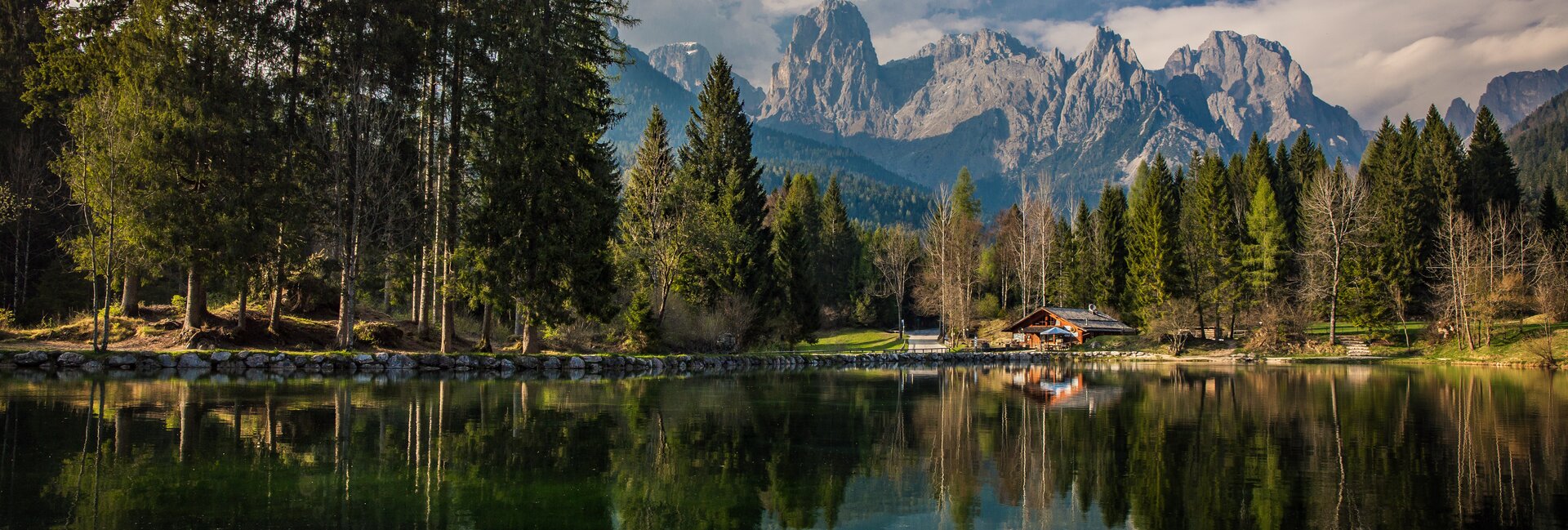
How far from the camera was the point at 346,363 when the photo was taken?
24.7 m

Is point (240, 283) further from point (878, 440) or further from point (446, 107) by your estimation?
point (878, 440)

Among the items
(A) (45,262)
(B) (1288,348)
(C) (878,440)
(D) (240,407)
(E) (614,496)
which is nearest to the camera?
(E) (614,496)

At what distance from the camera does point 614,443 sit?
12.0 m

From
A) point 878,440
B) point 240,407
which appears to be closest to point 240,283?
point 240,407

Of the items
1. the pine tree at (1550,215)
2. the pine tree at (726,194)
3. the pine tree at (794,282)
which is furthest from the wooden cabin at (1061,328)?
the pine tree at (1550,215)

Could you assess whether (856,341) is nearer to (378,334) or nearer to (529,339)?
(529,339)

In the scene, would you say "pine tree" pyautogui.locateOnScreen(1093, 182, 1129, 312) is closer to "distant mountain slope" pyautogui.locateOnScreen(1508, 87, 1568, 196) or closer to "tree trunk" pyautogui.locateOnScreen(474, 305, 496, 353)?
"tree trunk" pyautogui.locateOnScreen(474, 305, 496, 353)

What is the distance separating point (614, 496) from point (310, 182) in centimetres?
2345

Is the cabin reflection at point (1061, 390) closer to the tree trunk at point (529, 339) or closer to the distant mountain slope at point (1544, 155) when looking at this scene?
the tree trunk at point (529, 339)

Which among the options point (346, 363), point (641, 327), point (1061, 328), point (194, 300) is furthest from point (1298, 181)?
point (194, 300)

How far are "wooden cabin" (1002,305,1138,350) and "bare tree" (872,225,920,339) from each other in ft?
52.8

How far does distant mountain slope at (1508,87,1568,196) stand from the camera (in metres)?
110

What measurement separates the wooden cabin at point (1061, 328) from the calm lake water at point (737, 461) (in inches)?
1602

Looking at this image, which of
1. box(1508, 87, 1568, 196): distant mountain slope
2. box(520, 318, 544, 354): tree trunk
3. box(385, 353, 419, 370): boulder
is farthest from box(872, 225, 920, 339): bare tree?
box(1508, 87, 1568, 196): distant mountain slope
